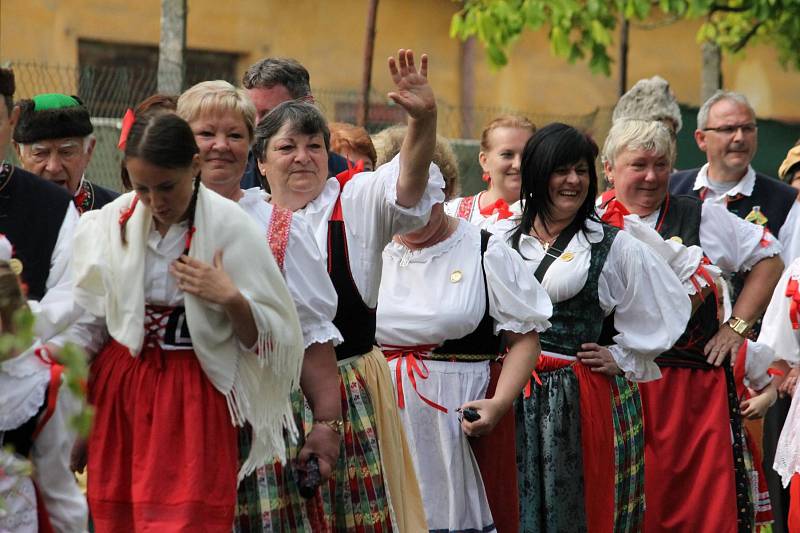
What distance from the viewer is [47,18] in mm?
13969

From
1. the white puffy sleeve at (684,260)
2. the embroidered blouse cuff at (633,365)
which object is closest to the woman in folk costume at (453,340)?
the embroidered blouse cuff at (633,365)

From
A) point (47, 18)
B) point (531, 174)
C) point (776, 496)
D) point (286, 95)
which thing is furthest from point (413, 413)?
point (47, 18)

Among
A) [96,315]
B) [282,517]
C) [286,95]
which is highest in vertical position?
[286,95]

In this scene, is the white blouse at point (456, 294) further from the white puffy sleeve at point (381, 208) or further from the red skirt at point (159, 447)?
the red skirt at point (159, 447)

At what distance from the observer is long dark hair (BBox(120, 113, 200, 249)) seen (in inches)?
134

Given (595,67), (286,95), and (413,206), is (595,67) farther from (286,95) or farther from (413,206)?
(413,206)

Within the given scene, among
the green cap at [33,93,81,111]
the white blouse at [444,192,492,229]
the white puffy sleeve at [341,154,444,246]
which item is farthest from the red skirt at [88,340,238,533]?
the white blouse at [444,192,492,229]

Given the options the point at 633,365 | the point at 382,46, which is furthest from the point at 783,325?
the point at 382,46

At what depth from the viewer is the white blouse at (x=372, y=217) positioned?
422 cm

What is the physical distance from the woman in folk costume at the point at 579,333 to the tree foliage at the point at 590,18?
612 centimetres

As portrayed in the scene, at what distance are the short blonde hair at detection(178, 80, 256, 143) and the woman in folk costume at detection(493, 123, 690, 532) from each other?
5.59ft

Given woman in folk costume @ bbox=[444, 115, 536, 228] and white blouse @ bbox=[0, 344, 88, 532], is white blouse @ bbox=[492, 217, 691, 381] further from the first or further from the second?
white blouse @ bbox=[0, 344, 88, 532]

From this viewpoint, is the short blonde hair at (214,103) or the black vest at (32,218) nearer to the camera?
the black vest at (32,218)

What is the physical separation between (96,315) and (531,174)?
7.81ft
